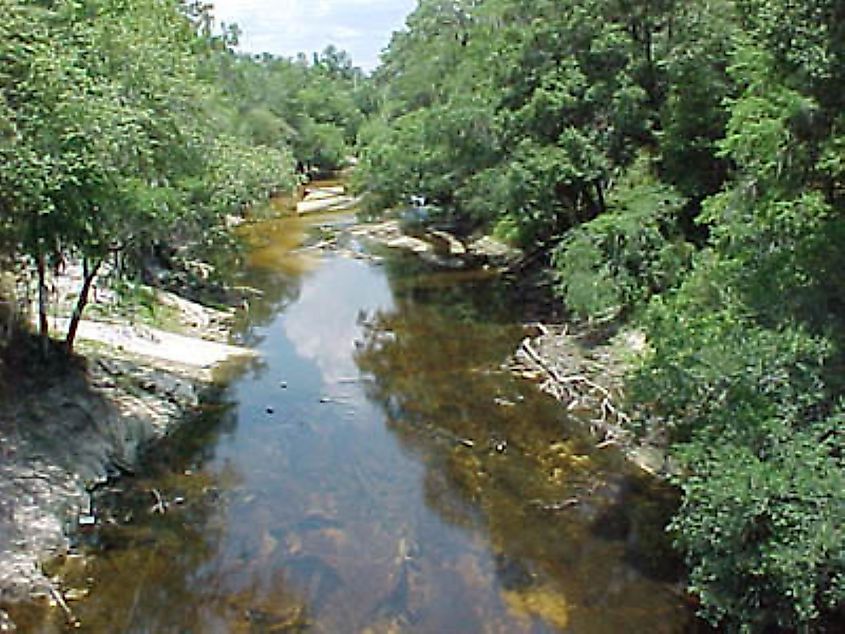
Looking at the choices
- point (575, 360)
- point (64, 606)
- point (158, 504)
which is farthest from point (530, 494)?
point (64, 606)

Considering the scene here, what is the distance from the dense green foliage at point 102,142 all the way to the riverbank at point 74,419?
1.29 metres

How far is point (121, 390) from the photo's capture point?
21531 mm

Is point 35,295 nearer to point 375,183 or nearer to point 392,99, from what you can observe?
point 375,183

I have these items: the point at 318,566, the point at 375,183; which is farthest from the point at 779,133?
the point at 375,183

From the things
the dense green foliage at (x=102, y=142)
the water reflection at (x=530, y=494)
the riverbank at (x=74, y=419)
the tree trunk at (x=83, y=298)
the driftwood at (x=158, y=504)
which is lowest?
the water reflection at (x=530, y=494)

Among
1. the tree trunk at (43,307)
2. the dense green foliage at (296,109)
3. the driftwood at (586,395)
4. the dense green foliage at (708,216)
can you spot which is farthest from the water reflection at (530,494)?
the dense green foliage at (296,109)

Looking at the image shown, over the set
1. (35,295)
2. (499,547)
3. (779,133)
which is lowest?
(499,547)

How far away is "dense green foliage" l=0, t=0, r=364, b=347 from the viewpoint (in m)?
15.5

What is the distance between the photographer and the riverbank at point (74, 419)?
1573cm

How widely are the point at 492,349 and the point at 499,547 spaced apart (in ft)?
39.3

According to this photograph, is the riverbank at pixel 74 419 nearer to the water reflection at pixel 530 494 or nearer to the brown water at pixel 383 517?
the brown water at pixel 383 517

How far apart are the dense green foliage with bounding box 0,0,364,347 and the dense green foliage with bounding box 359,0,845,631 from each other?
9.71 meters

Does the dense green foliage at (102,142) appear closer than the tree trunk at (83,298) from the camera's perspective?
Yes

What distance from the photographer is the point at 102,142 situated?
1647 cm
